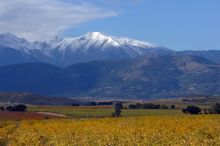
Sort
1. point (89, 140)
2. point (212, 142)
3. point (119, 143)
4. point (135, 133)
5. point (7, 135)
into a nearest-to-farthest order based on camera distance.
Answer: point (212, 142)
point (119, 143)
point (89, 140)
point (135, 133)
point (7, 135)

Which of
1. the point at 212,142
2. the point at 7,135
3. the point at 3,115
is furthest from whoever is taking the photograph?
the point at 3,115

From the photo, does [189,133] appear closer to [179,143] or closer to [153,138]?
[153,138]

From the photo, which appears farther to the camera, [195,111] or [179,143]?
[195,111]

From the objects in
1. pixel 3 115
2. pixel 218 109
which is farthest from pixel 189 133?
pixel 218 109

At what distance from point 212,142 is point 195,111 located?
8427 cm

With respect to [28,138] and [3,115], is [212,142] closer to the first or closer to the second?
[28,138]

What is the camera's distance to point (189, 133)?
43.0 m

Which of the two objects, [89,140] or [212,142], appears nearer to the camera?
[212,142]

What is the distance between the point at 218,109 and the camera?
369 ft

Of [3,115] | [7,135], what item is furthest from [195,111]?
[7,135]

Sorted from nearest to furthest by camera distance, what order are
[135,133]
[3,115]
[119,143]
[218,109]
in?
[119,143], [135,133], [3,115], [218,109]

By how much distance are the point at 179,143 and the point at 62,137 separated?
13.1 meters

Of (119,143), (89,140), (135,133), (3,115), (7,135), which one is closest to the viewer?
(119,143)

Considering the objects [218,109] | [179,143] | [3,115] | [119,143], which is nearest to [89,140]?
[119,143]
